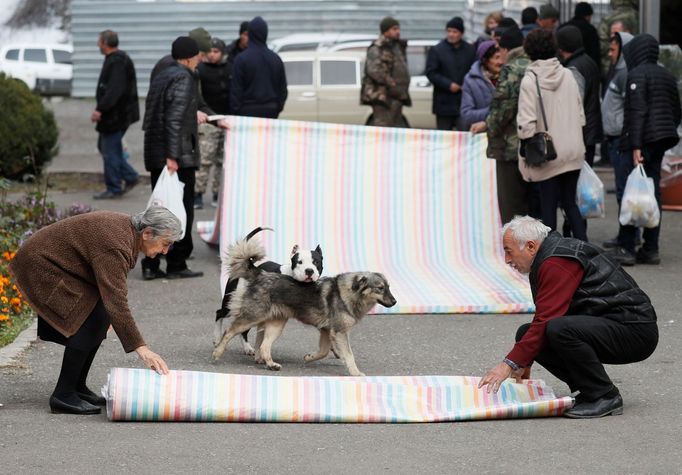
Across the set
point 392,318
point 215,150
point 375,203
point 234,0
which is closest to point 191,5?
point 234,0

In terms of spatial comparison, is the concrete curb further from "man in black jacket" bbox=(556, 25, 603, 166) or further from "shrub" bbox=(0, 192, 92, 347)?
"man in black jacket" bbox=(556, 25, 603, 166)

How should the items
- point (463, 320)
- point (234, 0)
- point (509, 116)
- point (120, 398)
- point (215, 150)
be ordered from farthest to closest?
point (234, 0)
point (215, 150)
point (509, 116)
point (463, 320)
point (120, 398)

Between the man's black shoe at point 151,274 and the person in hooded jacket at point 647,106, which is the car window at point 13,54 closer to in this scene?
the man's black shoe at point 151,274

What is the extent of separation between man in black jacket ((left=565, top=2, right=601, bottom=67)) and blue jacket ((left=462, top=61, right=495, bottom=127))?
15.3 ft

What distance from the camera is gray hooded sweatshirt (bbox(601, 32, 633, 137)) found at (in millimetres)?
11492

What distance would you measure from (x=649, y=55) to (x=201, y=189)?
5.52 m

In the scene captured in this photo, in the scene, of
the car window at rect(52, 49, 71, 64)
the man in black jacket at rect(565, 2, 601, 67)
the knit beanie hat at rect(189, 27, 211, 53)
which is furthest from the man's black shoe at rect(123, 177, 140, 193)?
the car window at rect(52, 49, 71, 64)

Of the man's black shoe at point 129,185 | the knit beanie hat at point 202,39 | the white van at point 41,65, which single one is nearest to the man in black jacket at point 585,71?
the knit beanie hat at point 202,39

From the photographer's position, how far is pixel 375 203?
10.9 m

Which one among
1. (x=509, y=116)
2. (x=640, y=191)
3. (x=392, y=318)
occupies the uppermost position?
(x=509, y=116)

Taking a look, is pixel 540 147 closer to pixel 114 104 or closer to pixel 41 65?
pixel 114 104

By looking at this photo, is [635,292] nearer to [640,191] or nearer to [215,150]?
[640,191]


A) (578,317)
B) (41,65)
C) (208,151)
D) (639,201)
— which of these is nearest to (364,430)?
(578,317)

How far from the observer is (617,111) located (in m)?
11.7
